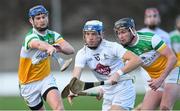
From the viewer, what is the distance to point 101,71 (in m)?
10.9

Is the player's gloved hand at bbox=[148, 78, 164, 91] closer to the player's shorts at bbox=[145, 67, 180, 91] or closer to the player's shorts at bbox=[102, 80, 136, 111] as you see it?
the player's shorts at bbox=[102, 80, 136, 111]

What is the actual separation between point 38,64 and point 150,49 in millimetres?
1700

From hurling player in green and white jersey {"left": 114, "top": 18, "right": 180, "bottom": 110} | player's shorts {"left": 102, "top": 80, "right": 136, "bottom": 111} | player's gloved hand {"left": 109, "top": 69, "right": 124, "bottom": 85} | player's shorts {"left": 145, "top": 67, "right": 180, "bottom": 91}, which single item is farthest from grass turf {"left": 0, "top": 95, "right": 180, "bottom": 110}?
player's gloved hand {"left": 109, "top": 69, "right": 124, "bottom": 85}

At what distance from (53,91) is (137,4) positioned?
79.1 feet

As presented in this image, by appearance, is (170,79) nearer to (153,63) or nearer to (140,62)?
(153,63)

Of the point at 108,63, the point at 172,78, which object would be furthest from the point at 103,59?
the point at 172,78

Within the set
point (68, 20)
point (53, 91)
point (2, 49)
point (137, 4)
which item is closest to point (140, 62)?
point (53, 91)

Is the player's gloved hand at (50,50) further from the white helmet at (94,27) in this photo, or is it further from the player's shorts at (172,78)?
the player's shorts at (172,78)

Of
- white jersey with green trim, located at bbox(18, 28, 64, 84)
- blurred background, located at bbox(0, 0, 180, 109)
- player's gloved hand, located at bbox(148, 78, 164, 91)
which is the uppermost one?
white jersey with green trim, located at bbox(18, 28, 64, 84)

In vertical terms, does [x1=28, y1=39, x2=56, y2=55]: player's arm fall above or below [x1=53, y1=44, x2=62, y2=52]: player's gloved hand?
above

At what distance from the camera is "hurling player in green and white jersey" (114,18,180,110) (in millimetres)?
10930

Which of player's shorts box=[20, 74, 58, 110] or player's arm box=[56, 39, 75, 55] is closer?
player's arm box=[56, 39, 75, 55]

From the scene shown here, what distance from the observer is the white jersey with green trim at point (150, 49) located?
36.9 ft

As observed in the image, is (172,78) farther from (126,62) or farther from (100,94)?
(126,62)
